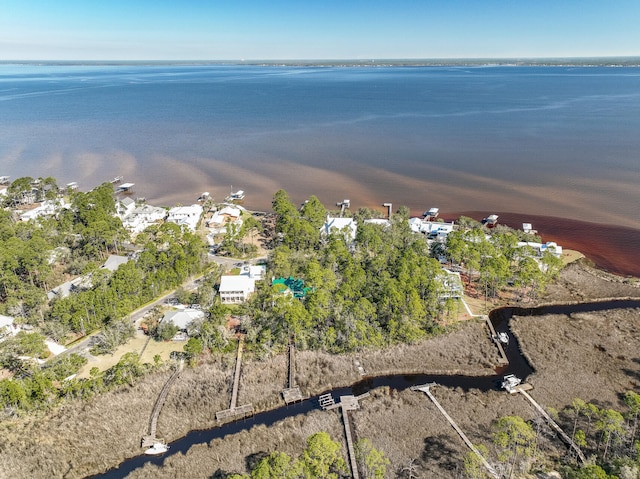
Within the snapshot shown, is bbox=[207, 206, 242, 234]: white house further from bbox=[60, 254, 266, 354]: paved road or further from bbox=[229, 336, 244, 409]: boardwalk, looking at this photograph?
bbox=[229, 336, 244, 409]: boardwalk

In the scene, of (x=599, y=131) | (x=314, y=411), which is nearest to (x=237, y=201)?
(x=314, y=411)

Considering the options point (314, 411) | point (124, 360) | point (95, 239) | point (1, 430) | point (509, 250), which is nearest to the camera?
point (1, 430)

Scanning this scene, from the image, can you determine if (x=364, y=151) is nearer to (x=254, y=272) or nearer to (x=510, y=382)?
(x=254, y=272)

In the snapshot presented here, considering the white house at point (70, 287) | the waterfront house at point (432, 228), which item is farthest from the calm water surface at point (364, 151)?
the white house at point (70, 287)

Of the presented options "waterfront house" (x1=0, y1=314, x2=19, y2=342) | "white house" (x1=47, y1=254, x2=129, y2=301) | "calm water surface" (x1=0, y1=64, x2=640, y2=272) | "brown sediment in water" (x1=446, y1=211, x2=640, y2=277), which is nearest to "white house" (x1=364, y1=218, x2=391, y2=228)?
"calm water surface" (x1=0, y1=64, x2=640, y2=272)

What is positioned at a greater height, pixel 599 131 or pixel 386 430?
pixel 599 131

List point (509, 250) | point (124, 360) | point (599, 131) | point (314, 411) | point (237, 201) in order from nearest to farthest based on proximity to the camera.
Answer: point (314, 411) → point (124, 360) → point (509, 250) → point (237, 201) → point (599, 131)

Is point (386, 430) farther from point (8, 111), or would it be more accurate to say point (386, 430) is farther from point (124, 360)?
point (8, 111)
